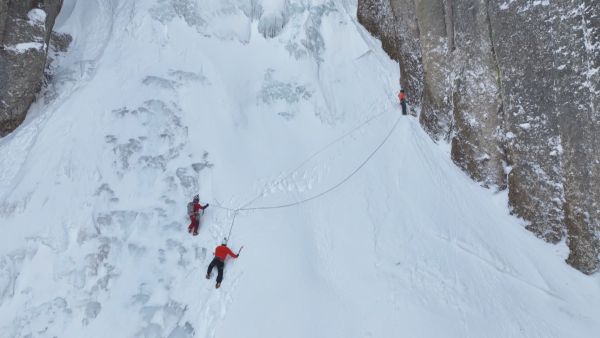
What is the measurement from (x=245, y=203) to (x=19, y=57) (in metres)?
9.28

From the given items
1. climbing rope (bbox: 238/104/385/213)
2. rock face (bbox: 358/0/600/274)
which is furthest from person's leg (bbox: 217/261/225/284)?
rock face (bbox: 358/0/600/274)

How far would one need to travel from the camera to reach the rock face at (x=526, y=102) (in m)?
10.3

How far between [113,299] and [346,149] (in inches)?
361

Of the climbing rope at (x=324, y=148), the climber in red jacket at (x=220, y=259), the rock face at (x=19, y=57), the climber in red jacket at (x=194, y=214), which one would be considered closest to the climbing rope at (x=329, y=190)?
the climbing rope at (x=324, y=148)

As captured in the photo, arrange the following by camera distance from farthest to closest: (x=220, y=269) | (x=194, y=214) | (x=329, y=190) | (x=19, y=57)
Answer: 1. (x=329, y=190)
2. (x=19, y=57)
3. (x=194, y=214)
4. (x=220, y=269)

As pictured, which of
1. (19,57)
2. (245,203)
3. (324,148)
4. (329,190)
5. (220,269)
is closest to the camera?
(220,269)

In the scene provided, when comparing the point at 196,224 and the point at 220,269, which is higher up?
the point at 196,224

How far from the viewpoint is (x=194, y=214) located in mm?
11688

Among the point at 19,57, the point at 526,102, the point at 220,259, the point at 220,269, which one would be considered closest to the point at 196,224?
the point at 220,259

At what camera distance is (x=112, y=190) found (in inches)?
486

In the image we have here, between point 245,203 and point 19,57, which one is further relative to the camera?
point 19,57

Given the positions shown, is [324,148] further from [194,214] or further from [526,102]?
[526,102]

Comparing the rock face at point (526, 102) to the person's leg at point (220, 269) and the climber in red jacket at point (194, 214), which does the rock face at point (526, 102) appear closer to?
the person's leg at point (220, 269)

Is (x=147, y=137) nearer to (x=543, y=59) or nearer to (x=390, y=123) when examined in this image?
(x=390, y=123)
